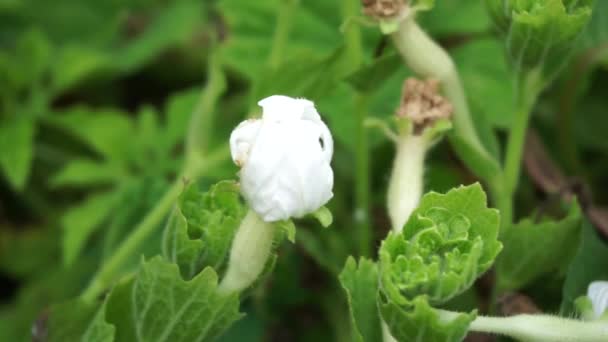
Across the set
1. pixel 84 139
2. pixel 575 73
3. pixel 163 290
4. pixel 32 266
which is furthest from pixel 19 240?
pixel 575 73

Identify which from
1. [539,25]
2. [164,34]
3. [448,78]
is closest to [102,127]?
[164,34]

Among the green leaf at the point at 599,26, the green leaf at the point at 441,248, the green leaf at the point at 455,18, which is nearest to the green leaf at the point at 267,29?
the green leaf at the point at 455,18

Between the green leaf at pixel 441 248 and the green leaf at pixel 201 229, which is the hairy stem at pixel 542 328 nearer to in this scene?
the green leaf at pixel 441 248

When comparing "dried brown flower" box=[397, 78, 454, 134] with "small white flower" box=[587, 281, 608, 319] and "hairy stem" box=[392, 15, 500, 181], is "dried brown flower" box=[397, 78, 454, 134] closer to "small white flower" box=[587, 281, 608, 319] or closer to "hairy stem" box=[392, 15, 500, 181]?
"hairy stem" box=[392, 15, 500, 181]

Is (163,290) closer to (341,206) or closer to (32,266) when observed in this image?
(341,206)

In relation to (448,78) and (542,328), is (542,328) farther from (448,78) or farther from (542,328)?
(448,78)
